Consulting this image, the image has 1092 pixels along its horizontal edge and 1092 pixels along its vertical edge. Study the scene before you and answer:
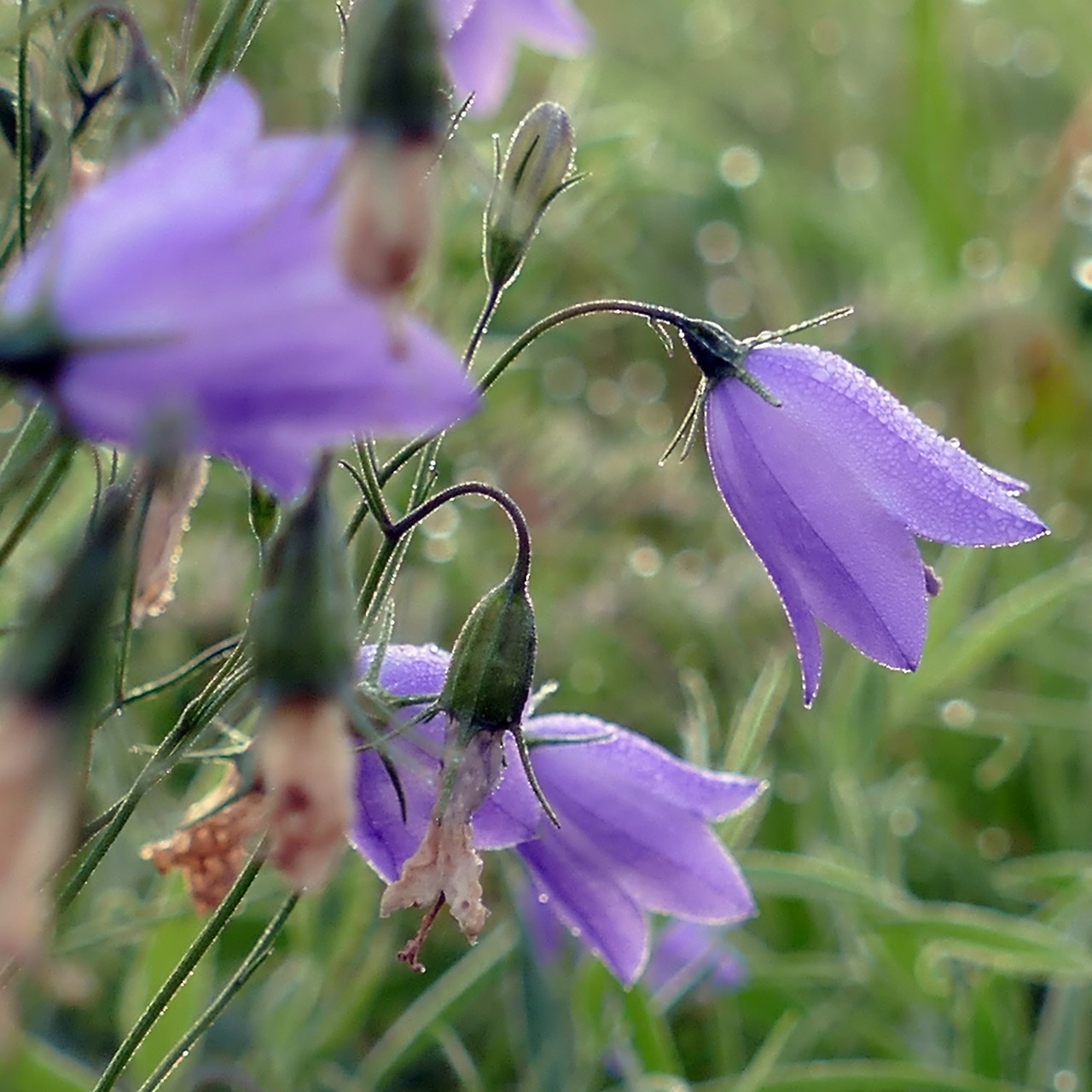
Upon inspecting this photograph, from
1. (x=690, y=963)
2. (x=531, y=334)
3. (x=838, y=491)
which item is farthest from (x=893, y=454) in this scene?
(x=690, y=963)

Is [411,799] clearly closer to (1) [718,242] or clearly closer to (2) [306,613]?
(2) [306,613]

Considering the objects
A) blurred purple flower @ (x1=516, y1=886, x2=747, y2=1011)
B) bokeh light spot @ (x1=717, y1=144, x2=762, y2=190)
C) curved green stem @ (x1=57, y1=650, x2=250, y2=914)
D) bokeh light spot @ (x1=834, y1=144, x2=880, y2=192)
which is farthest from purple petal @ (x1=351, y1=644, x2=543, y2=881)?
bokeh light spot @ (x1=834, y1=144, x2=880, y2=192)

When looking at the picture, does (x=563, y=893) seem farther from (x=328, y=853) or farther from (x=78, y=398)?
(x=78, y=398)

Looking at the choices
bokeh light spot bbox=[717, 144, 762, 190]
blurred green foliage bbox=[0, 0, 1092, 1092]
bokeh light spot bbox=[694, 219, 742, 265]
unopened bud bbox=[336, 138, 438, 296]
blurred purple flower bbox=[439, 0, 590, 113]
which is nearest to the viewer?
unopened bud bbox=[336, 138, 438, 296]

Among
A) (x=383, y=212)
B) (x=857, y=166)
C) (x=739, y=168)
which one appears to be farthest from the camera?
(x=857, y=166)

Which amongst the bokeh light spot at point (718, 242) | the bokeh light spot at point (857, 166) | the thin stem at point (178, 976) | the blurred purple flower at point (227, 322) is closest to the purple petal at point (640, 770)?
the thin stem at point (178, 976)

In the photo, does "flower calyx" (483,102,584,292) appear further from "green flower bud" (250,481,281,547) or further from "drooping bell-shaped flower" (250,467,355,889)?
"drooping bell-shaped flower" (250,467,355,889)
